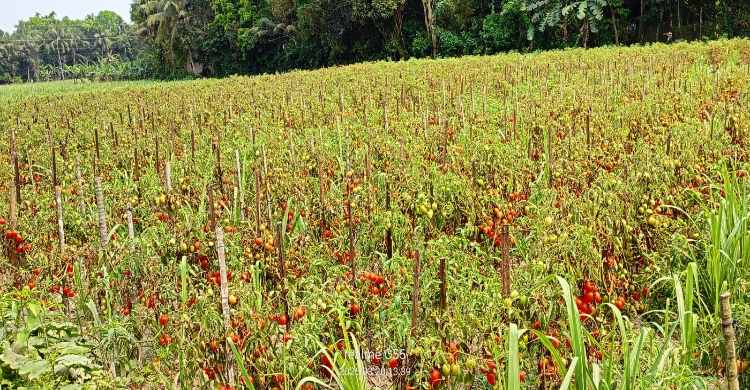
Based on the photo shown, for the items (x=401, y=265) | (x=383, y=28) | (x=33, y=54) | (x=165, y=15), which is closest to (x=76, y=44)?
(x=33, y=54)

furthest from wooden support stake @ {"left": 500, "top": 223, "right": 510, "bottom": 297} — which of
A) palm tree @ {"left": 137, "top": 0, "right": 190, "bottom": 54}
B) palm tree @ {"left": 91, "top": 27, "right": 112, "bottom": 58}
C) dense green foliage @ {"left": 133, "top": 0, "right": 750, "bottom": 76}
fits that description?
palm tree @ {"left": 91, "top": 27, "right": 112, "bottom": 58}

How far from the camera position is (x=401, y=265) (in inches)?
129

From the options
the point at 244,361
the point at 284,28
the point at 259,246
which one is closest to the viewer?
the point at 244,361

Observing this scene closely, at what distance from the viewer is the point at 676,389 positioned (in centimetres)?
223

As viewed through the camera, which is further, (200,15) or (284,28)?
(200,15)

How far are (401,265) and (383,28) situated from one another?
1094 inches

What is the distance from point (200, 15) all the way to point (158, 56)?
18.9 feet

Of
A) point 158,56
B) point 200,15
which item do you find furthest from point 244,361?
point 158,56

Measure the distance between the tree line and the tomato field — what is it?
61.4ft

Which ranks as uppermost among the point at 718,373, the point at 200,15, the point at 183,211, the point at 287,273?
the point at 200,15

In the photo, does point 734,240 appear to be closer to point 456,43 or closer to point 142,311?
point 142,311

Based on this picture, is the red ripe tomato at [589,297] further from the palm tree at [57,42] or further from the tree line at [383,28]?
the palm tree at [57,42]

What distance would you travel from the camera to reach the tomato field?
2480 mm

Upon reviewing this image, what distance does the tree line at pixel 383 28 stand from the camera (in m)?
23.5
